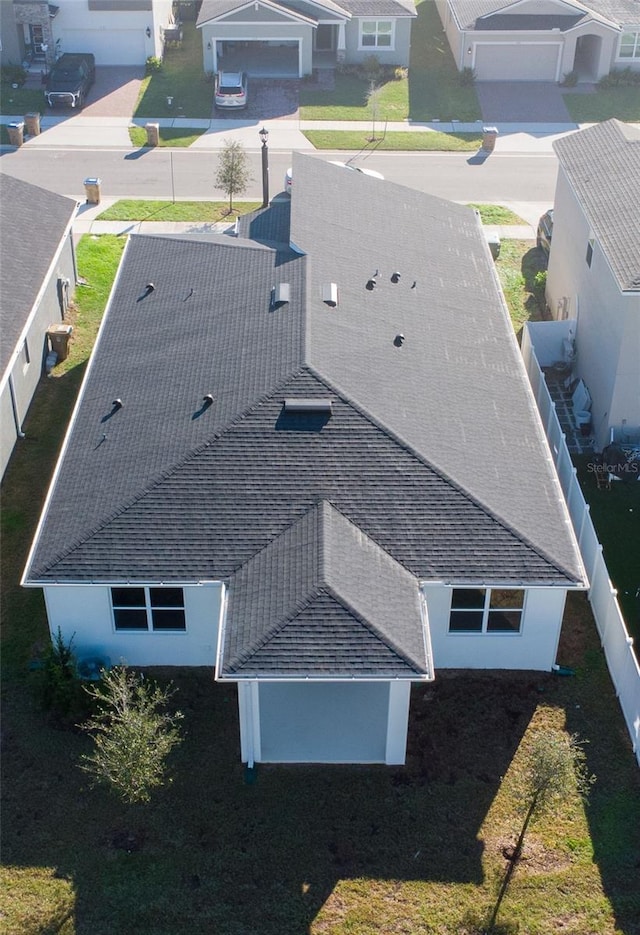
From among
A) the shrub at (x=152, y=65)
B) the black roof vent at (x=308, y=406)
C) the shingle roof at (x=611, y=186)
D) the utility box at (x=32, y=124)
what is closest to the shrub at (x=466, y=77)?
the shrub at (x=152, y=65)

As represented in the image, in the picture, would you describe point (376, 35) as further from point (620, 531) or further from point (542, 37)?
point (620, 531)

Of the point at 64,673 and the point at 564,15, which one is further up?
the point at 564,15

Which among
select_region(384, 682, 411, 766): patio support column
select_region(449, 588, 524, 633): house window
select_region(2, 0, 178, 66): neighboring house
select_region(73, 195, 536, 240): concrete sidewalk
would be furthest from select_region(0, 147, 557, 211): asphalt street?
select_region(384, 682, 411, 766): patio support column

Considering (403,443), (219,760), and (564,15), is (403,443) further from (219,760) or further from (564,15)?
(564,15)

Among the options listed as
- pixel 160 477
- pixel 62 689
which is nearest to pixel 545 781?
pixel 62 689

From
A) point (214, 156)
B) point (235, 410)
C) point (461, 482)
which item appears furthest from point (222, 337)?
point (214, 156)

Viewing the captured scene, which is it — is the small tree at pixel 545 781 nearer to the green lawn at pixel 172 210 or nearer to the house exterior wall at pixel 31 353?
the house exterior wall at pixel 31 353

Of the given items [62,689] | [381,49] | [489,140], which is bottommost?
[62,689]
